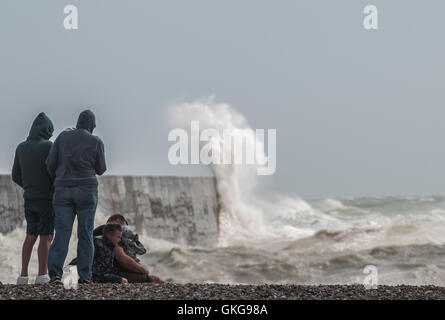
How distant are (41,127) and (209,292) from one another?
2355mm

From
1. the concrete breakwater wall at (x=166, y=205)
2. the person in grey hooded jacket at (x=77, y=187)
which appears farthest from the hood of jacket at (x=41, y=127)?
the concrete breakwater wall at (x=166, y=205)

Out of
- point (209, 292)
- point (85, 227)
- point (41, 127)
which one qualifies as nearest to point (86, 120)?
point (41, 127)

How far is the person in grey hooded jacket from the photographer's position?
5.29 metres

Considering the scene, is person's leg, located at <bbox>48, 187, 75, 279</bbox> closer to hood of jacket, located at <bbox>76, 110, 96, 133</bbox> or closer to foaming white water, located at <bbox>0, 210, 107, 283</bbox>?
hood of jacket, located at <bbox>76, 110, 96, 133</bbox>

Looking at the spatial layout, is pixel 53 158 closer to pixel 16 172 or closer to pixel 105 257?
pixel 16 172

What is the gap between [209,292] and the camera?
4535 mm

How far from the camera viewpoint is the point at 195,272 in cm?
1173

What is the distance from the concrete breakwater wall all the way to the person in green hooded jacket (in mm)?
8234

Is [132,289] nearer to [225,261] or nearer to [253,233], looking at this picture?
[225,261]

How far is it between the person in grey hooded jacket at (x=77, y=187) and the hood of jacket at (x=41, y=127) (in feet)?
1.33

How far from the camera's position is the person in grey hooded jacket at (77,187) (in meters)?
5.29

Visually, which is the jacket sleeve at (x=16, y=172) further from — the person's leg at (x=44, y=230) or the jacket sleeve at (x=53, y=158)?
the jacket sleeve at (x=53, y=158)

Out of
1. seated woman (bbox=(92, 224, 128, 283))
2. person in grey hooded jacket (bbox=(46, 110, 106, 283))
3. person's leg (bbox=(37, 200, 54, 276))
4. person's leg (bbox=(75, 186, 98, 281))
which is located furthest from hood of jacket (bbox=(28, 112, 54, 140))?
seated woman (bbox=(92, 224, 128, 283))

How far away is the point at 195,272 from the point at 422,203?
32.4 m
